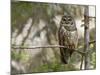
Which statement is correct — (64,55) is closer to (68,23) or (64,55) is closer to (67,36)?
(67,36)

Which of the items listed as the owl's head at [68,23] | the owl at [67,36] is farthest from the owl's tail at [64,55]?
the owl's head at [68,23]

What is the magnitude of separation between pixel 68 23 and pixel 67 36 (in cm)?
16

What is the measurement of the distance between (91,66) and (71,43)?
41cm

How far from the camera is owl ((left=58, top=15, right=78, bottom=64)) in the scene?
8.47 ft

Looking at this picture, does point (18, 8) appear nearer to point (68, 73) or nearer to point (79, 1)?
point (79, 1)

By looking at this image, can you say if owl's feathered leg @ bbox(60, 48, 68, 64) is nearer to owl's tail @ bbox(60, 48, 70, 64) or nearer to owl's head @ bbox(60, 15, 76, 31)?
owl's tail @ bbox(60, 48, 70, 64)

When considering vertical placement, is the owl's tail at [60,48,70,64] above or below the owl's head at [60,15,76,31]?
below

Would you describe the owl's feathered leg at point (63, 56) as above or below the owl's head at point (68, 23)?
below

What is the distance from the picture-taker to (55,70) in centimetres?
255

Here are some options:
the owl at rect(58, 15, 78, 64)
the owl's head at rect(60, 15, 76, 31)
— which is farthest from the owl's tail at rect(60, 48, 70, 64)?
the owl's head at rect(60, 15, 76, 31)

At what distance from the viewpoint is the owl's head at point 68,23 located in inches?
102

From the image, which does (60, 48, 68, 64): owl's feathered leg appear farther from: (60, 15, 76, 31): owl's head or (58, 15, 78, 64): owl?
(60, 15, 76, 31): owl's head

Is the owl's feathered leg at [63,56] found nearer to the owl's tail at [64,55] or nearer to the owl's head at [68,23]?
the owl's tail at [64,55]

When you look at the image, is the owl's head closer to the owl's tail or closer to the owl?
the owl
